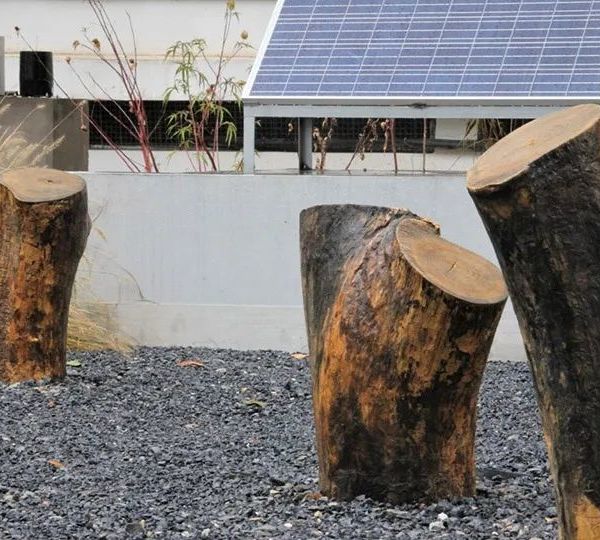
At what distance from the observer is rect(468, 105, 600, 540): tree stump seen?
10.4 ft

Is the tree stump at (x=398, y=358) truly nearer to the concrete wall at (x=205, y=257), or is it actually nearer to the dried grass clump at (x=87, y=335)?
the concrete wall at (x=205, y=257)

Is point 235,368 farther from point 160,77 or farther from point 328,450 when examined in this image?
point 160,77

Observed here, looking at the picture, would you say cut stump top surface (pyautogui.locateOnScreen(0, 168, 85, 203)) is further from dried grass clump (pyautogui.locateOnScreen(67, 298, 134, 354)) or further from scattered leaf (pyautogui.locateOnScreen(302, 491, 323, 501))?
scattered leaf (pyautogui.locateOnScreen(302, 491, 323, 501))

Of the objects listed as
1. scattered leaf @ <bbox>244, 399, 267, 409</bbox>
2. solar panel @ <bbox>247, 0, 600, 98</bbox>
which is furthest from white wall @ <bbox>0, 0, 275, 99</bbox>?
scattered leaf @ <bbox>244, 399, 267, 409</bbox>

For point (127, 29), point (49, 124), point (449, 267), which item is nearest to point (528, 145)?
point (449, 267)

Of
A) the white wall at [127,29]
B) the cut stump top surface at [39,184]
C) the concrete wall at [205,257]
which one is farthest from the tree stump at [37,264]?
the white wall at [127,29]

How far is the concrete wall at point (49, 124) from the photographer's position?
342 inches

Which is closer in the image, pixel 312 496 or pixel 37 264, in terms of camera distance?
pixel 312 496

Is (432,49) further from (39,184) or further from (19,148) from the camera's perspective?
(19,148)

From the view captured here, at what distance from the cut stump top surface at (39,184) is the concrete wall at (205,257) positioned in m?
1.00

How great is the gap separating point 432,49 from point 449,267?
345cm

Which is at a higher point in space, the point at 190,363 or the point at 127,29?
the point at 127,29

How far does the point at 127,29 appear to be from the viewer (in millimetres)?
12219

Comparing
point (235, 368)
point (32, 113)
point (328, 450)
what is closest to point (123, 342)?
point (235, 368)
